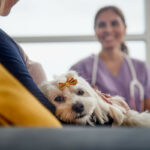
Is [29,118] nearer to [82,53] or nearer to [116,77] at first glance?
[116,77]

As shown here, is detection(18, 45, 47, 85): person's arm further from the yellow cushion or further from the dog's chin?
the yellow cushion

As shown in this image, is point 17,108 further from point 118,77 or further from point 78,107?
point 118,77

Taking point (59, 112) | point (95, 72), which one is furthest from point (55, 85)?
point (95, 72)

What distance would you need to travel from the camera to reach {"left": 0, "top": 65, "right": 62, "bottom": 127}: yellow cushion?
54 cm

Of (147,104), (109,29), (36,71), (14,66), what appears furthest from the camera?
(109,29)

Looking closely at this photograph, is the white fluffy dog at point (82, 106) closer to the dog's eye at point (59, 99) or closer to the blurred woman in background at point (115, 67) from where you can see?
the dog's eye at point (59, 99)

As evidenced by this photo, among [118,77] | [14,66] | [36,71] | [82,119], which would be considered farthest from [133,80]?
[14,66]

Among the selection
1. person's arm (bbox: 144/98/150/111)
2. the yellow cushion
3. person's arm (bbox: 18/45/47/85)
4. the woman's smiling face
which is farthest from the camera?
the woman's smiling face

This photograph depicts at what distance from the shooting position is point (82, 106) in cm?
95

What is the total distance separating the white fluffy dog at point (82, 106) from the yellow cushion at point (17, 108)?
33 cm

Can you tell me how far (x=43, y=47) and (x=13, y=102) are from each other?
170 cm

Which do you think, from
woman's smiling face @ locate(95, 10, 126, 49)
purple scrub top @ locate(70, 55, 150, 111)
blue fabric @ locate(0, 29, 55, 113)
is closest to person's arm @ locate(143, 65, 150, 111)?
purple scrub top @ locate(70, 55, 150, 111)

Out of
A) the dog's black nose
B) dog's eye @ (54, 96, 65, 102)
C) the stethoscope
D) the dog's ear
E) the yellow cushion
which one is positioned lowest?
the stethoscope

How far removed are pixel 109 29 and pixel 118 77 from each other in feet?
1.30
